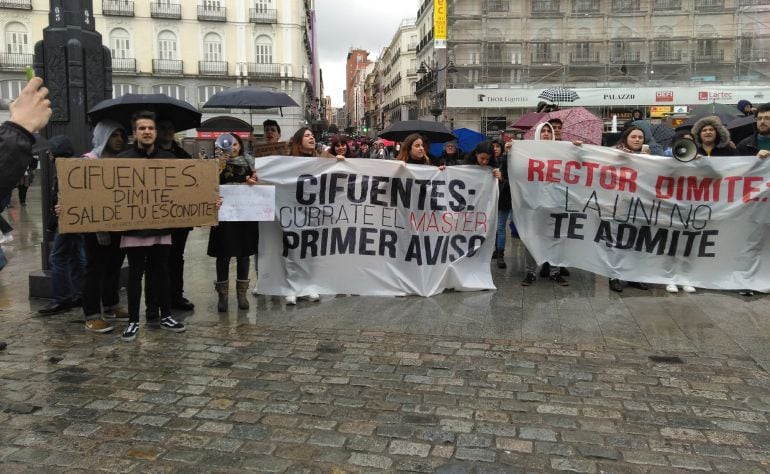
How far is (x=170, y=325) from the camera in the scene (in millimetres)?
5336

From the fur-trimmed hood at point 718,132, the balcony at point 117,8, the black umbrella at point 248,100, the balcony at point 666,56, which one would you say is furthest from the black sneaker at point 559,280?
the balcony at point 117,8

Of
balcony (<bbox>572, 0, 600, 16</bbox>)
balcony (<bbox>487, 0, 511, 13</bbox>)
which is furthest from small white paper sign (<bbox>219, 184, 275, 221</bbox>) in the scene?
balcony (<bbox>572, 0, 600, 16</bbox>)

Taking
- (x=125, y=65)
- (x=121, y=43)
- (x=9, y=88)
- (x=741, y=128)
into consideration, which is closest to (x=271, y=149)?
(x=741, y=128)

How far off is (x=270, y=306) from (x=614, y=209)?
3.87 meters

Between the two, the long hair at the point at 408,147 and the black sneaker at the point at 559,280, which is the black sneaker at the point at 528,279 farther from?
the long hair at the point at 408,147

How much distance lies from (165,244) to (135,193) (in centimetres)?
50

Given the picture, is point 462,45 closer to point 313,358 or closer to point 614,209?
point 614,209

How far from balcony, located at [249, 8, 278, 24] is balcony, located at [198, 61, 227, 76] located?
4.01 meters

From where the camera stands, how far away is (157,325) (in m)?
5.45

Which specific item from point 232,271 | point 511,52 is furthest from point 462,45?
point 232,271

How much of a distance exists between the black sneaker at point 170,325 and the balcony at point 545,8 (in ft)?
128

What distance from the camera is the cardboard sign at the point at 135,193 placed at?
491cm

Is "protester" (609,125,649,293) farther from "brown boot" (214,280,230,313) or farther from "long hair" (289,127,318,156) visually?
"brown boot" (214,280,230,313)

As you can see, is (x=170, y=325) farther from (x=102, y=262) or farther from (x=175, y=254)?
(x=175, y=254)
